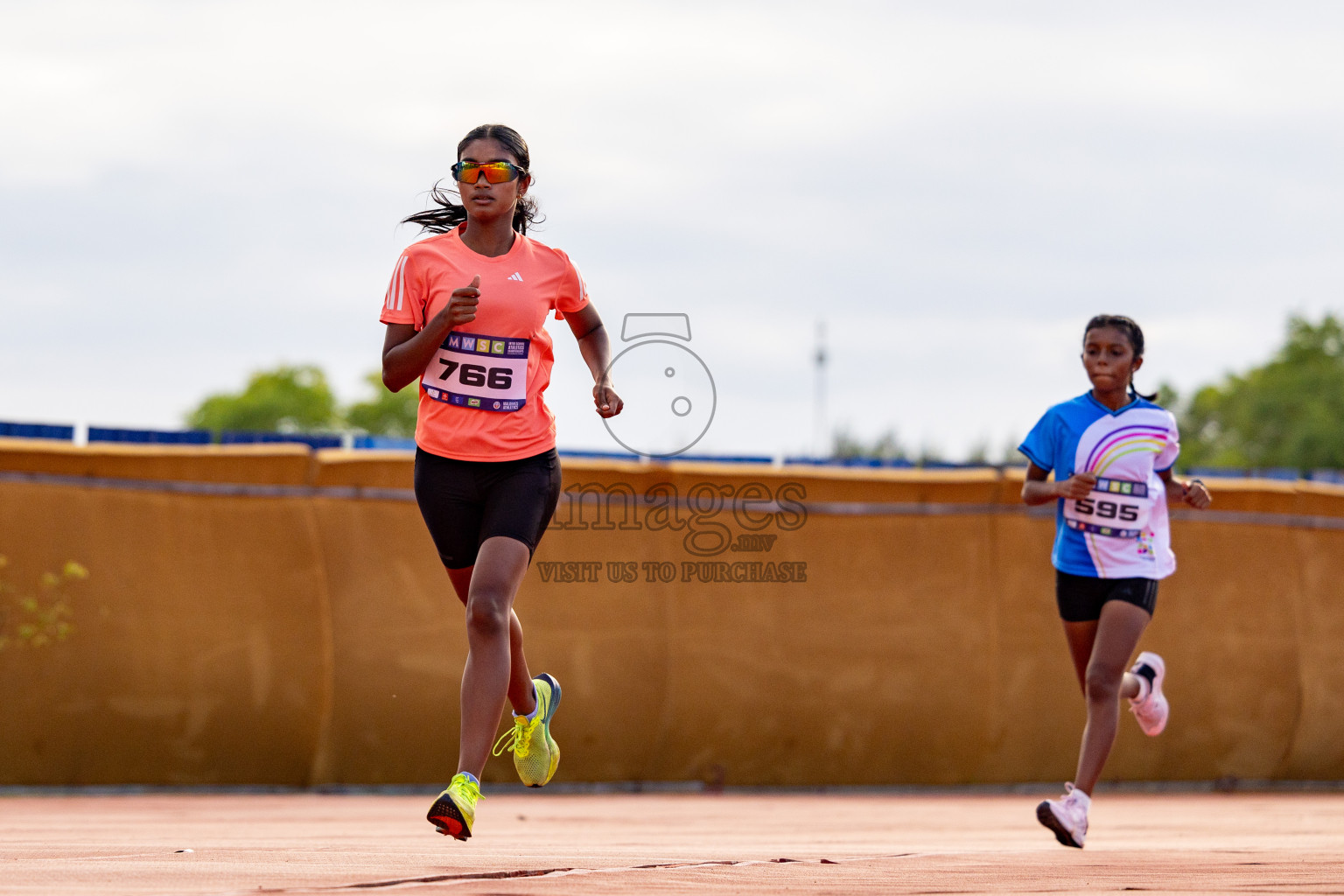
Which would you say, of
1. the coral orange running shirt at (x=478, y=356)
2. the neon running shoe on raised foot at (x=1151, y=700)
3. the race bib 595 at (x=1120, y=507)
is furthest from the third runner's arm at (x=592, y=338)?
the neon running shoe on raised foot at (x=1151, y=700)

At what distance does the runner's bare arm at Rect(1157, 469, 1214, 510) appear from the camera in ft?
21.0

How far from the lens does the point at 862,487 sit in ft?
35.6

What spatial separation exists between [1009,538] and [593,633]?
3.02 metres

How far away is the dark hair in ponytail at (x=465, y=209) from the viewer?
5.07m

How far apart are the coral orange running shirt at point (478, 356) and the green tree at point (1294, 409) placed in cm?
5804

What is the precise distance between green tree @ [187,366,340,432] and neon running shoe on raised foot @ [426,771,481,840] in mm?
87470

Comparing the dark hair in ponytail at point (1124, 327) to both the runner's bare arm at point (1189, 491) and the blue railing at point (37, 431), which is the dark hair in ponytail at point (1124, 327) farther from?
the blue railing at point (37, 431)

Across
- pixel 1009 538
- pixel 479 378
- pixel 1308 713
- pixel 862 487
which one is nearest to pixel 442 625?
pixel 862 487

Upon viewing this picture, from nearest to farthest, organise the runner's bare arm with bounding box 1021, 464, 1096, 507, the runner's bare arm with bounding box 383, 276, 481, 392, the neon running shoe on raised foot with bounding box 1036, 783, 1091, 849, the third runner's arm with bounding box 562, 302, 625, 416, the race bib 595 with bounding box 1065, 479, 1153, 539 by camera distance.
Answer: the runner's bare arm with bounding box 383, 276, 481, 392, the third runner's arm with bounding box 562, 302, 625, 416, the neon running shoe on raised foot with bounding box 1036, 783, 1091, 849, the runner's bare arm with bounding box 1021, 464, 1096, 507, the race bib 595 with bounding box 1065, 479, 1153, 539

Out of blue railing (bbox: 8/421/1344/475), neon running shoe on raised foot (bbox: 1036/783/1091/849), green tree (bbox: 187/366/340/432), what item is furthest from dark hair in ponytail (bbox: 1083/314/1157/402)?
green tree (bbox: 187/366/340/432)

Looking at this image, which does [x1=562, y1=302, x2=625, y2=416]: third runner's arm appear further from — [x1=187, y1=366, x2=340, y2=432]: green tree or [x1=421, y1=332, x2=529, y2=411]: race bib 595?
[x1=187, y1=366, x2=340, y2=432]: green tree

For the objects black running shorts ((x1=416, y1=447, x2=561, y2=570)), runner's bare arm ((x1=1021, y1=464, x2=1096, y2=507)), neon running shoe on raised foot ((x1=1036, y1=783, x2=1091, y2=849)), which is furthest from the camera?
runner's bare arm ((x1=1021, y1=464, x2=1096, y2=507))

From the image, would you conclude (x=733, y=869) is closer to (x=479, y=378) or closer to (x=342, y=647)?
(x=479, y=378)
